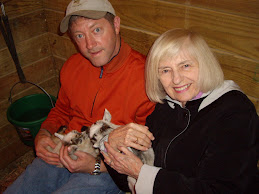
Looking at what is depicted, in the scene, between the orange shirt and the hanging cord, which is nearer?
the orange shirt

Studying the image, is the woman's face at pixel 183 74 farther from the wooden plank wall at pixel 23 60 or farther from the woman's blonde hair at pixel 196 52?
the wooden plank wall at pixel 23 60

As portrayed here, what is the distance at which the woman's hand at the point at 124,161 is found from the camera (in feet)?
4.90

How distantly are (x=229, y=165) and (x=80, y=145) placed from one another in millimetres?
1119

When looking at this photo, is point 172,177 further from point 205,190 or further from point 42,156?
point 42,156

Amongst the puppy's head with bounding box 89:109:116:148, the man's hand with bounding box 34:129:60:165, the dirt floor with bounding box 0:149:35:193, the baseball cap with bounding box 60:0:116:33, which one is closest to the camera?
the baseball cap with bounding box 60:0:116:33

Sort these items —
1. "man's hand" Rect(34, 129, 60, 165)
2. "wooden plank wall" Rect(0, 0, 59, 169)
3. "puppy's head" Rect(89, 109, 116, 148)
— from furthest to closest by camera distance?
1. "wooden plank wall" Rect(0, 0, 59, 169)
2. "man's hand" Rect(34, 129, 60, 165)
3. "puppy's head" Rect(89, 109, 116, 148)

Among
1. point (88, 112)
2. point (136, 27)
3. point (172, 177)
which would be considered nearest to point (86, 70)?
A: point (88, 112)

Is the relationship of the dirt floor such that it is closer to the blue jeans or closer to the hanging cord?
the blue jeans

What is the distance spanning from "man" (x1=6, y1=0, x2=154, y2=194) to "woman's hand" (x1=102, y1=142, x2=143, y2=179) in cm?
5

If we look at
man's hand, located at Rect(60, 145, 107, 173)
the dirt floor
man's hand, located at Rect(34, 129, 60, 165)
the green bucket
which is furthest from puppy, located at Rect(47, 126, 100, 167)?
the dirt floor

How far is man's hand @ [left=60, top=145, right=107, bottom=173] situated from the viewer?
1.75 meters

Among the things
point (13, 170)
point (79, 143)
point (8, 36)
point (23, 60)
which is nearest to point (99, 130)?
point (79, 143)

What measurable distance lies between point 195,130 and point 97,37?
0.97 m

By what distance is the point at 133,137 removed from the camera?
1.54m
